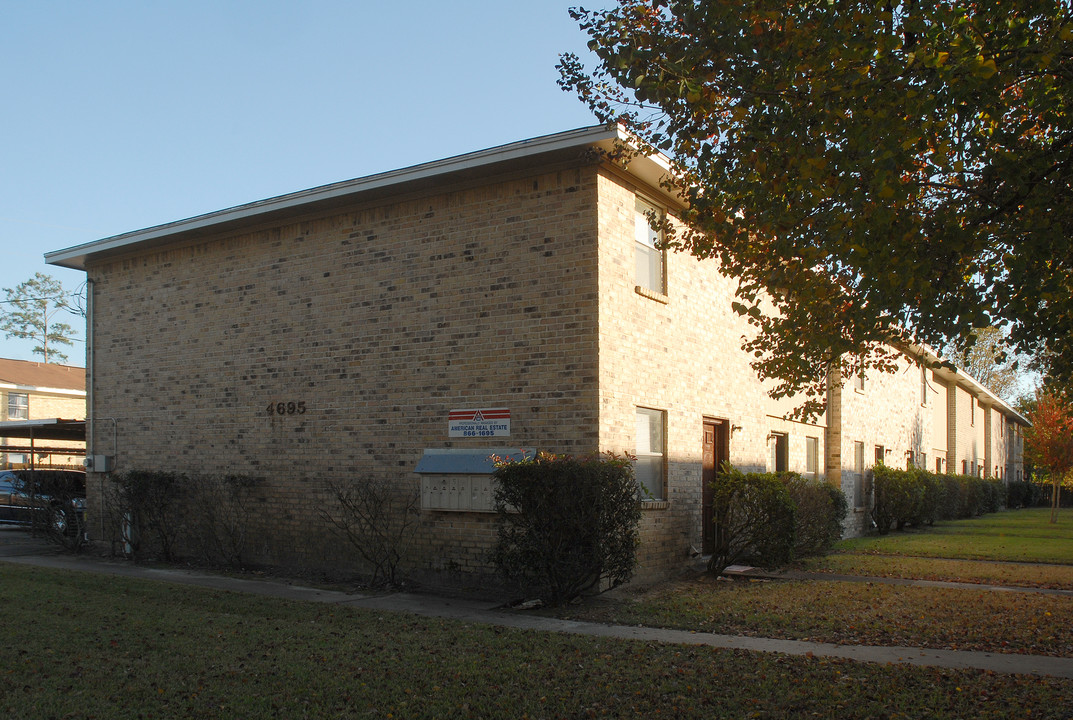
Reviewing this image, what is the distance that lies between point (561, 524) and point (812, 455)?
1112cm

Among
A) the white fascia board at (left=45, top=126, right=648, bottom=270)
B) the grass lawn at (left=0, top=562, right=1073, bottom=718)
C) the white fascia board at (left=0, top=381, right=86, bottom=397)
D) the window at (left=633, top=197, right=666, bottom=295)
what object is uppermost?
the white fascia board at (left=45, top=126, right=648, bottom=270)

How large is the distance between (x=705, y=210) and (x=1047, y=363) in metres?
3.92

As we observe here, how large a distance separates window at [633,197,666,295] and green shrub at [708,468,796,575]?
3.02m

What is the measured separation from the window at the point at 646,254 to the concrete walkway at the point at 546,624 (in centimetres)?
487

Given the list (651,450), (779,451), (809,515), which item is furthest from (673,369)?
(779,451)

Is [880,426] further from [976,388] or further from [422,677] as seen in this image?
[976,388]

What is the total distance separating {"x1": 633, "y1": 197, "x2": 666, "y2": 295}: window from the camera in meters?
12.3

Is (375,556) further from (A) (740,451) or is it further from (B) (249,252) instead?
(A) (740,451)

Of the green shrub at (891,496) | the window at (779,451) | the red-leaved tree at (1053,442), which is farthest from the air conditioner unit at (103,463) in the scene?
the red-leaved tree at (1053,442)

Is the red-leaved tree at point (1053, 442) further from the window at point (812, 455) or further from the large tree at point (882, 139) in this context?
the large tree at point (882, 139)

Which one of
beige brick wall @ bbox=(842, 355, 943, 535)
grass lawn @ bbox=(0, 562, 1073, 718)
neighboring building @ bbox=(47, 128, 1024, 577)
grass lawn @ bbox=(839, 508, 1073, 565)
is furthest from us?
beige brick wall @ bbox=(842, 355, 943, 535)

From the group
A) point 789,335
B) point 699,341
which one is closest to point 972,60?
point 789,335

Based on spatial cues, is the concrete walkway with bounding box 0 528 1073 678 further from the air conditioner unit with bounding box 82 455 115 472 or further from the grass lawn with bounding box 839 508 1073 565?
the grass lawn with bounding box 839 508 1073 565

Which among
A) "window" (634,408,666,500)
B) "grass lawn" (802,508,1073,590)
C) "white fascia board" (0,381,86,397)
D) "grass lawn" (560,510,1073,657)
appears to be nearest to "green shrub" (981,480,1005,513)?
"grass lawn" (802,508,1073,590)
